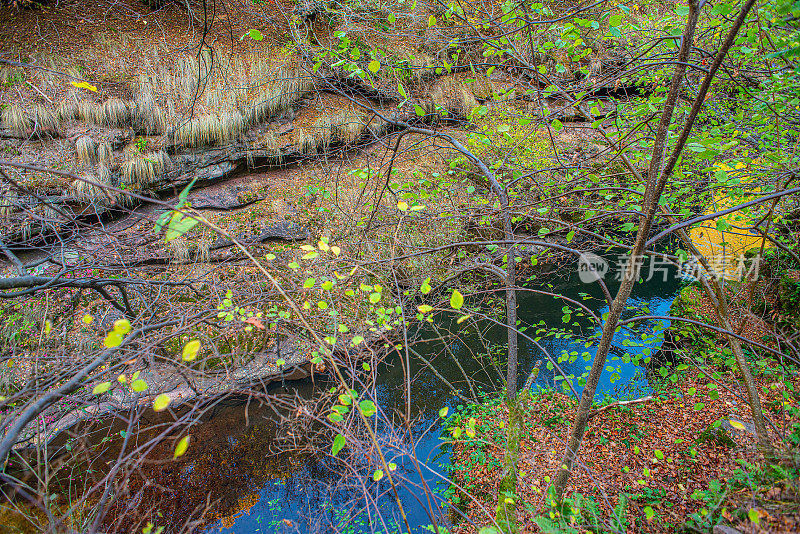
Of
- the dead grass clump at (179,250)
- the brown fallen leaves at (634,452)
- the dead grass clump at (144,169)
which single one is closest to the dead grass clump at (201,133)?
the dead grass clump at (144,169)

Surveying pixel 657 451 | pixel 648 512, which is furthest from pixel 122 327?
pixel 657 451

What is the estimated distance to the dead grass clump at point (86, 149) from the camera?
7582 millimetres

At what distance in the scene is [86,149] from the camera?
7625 millimetres

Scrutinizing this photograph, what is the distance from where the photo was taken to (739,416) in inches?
177

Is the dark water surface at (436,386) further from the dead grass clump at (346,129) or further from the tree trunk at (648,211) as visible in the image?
the dead grass clump at (346,129)

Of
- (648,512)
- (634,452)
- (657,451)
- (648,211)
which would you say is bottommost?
(634,452)

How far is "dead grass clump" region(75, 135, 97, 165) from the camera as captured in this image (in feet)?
24.9

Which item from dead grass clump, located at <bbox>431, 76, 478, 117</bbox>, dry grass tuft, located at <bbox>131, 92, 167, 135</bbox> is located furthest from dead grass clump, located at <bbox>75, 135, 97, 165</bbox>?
dead grass clump, located at <bbox>431, 76, 478, 117</bbox>

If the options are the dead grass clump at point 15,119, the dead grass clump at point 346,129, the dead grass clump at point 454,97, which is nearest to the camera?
the dead grass clump at point 15,119

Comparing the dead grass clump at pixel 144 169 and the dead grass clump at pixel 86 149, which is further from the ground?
the dead grass clump at pixel 86 149

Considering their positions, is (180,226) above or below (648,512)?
above

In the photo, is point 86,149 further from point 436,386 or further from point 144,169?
point 436,386

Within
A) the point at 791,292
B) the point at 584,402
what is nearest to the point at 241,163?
the point at 584,402

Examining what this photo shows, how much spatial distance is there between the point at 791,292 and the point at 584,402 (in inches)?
199
